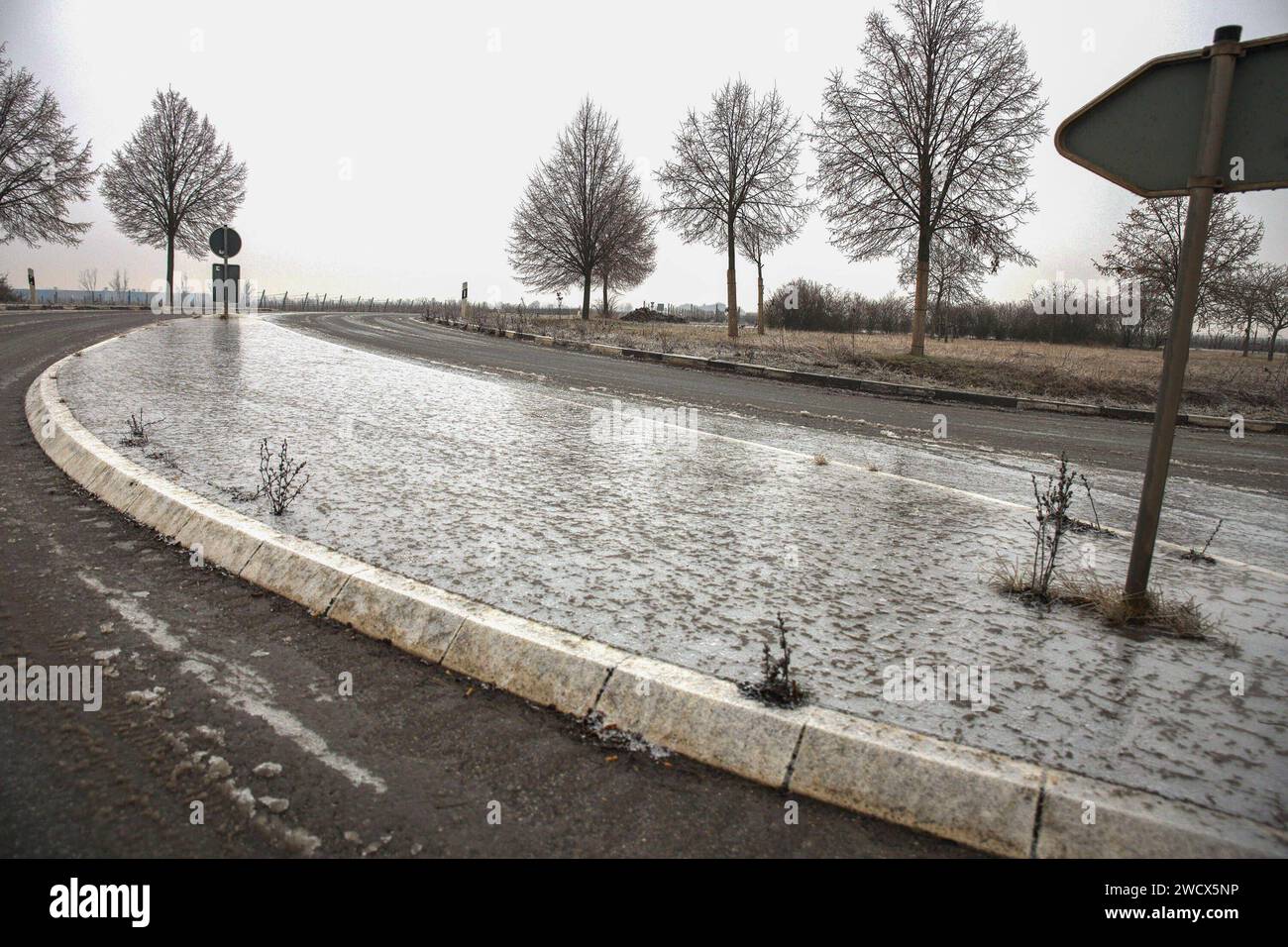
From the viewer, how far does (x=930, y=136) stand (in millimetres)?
19953

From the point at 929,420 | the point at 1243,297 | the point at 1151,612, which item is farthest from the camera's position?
the point at 1243,297

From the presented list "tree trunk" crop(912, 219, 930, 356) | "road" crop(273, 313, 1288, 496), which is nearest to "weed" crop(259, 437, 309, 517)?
"road" crop(273, 313, 1288, 496)

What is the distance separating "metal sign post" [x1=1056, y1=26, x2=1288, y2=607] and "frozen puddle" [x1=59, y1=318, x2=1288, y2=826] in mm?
778

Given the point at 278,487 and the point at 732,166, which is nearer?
the point at 278,487

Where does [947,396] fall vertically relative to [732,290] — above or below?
below

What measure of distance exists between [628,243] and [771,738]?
38.2 meters

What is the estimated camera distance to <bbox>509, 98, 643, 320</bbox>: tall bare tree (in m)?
36.0

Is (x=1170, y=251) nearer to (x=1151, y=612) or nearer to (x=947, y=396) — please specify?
(x=947, y=396)

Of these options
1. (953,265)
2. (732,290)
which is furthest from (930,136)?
(732,290)

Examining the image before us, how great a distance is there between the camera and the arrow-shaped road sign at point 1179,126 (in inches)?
105

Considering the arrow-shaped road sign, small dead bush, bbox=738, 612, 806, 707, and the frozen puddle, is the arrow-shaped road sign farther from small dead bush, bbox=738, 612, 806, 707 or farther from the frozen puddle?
small dead bush, bbox=738, 612, 806, 707
